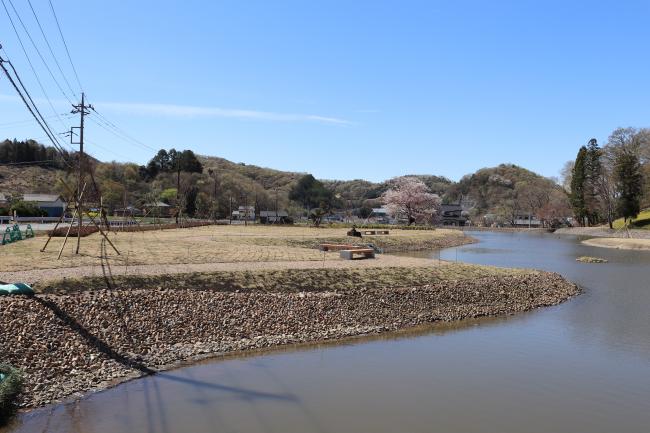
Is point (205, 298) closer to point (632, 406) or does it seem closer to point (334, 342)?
point (334, 342)

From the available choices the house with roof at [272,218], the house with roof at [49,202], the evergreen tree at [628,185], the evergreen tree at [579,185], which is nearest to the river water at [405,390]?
the house with roof at [272,218]

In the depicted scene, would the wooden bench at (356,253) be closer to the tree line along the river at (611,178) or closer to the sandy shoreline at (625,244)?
the sandy shoreline at (625,244)

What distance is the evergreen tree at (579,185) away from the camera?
85375mm

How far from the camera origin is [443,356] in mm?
13992

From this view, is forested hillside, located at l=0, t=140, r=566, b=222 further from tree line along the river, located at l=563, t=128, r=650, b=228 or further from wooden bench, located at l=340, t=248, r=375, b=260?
wooden bench, located at l=340, t=248, r=375, b=260

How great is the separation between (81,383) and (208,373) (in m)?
2.68

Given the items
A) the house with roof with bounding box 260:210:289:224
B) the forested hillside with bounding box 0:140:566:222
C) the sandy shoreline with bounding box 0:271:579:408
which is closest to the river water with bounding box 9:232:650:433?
the sandy shoreline with bounding box 0:271:579:408

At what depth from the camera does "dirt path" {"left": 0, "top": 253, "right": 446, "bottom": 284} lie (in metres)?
15.2

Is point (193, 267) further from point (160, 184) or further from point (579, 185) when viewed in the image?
point (579, 185)

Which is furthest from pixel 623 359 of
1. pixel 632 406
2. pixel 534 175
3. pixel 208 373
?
pixel 534 175

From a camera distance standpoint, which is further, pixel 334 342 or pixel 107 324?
pixel 334 342

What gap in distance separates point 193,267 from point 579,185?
8290 cm

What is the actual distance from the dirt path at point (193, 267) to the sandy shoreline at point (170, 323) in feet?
6.41

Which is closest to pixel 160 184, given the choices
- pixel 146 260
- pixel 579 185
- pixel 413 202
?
pixel 413 202
